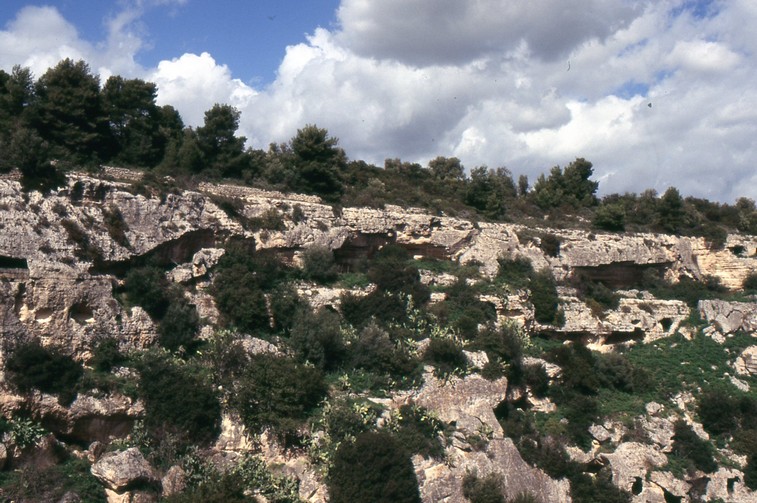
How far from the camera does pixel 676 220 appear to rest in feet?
152

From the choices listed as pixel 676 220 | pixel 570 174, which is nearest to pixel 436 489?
pixel 676 220

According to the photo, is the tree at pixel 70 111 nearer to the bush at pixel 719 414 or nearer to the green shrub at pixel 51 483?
the green shrub at pixel 51 483

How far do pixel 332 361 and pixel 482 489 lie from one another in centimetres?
723

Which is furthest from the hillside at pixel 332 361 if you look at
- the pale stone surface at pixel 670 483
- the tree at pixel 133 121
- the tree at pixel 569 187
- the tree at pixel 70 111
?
the tree at pixel 569 187

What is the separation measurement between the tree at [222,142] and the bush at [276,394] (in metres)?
17.5

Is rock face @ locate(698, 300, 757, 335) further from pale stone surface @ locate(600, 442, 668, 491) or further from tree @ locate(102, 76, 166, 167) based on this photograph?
tree @ locate(102, 76, 166, 167)

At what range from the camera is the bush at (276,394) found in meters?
22.0

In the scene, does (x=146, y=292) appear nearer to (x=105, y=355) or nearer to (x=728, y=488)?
(x=105, y=355)

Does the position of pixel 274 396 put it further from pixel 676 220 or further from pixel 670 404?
pixel 676 220

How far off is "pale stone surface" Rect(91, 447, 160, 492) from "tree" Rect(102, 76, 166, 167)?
18778 mm

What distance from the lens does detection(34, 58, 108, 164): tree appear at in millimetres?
31719

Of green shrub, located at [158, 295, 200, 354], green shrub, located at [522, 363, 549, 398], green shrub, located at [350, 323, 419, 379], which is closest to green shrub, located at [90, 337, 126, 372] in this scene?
green shrub, located at [158, 295, 200, 354]

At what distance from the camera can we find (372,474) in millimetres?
20562

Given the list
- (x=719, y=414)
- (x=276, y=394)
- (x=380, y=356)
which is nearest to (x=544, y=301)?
(x=719, y=414)
